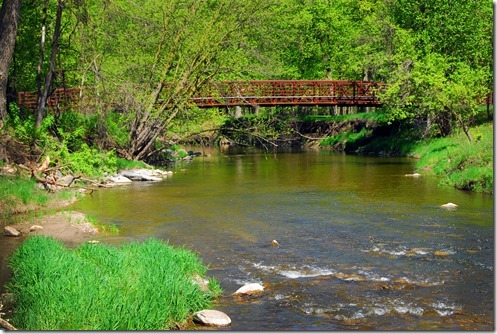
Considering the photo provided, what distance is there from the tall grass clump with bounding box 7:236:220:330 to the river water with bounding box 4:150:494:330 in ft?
2.97

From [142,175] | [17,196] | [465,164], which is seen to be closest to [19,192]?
[17,196]

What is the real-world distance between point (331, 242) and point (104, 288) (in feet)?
24.6

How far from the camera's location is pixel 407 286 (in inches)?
508

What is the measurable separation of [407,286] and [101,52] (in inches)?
951

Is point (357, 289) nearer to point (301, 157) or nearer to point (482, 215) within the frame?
point (482, 215)

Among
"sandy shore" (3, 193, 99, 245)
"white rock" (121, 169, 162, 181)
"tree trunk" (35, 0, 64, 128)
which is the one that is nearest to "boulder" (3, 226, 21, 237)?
"sandy shore" (3, 193, 99, 245)

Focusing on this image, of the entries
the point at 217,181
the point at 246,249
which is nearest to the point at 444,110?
the point at 217,181

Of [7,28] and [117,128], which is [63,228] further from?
[117,128]

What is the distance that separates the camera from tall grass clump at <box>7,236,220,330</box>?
9.98 metres

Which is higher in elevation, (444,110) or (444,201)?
(444,110)

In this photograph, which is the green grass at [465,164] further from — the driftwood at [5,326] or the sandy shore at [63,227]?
the driftwood at [5,326]

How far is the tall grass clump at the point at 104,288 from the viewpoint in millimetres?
9984

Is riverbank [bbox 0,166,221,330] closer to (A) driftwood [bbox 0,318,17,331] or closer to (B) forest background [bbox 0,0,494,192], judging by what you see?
(A) driftwood [bbox 0,318,17,331]

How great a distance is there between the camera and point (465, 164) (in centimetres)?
2903
